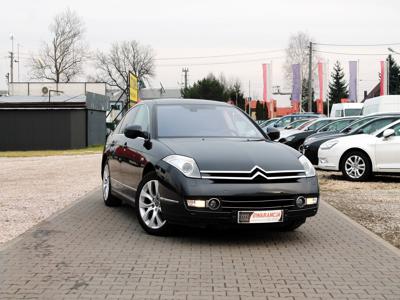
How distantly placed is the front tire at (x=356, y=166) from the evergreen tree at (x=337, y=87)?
78078mm

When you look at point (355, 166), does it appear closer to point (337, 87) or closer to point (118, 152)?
point (118, 152)

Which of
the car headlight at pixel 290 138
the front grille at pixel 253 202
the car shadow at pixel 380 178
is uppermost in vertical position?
the car headlight at pixel 290 138

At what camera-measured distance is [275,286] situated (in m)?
4.91

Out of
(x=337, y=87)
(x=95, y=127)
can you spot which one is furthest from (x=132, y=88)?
(x=337, y=87)

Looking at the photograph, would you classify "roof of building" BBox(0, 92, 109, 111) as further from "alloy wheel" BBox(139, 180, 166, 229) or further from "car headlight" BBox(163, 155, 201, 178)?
"car headlight" BBox(163, 155, 201, 178)

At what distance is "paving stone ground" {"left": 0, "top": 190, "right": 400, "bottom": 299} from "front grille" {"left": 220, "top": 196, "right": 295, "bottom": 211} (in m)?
0.47

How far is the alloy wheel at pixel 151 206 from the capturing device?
675 centimetres

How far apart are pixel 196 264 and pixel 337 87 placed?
3566 inches

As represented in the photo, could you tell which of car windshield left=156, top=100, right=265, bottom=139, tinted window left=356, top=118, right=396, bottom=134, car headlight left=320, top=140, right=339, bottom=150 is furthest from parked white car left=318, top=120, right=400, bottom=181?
car windshield left=156, top=100, right=265, bottom=139

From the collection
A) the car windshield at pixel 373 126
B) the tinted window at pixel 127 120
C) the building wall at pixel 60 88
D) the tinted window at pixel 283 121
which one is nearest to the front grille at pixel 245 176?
the tinted window at pixel 127 120

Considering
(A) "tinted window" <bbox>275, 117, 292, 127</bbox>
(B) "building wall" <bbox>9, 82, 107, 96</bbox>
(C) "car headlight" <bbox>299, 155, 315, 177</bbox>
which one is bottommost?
(C) "car headlight" <bbox>299, 155, 315, 177</bbox>

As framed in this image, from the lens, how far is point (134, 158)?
25.0ft

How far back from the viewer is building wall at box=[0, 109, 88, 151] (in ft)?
108

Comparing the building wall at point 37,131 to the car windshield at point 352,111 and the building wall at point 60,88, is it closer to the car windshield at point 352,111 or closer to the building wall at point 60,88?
the car windshield at point 352,111
